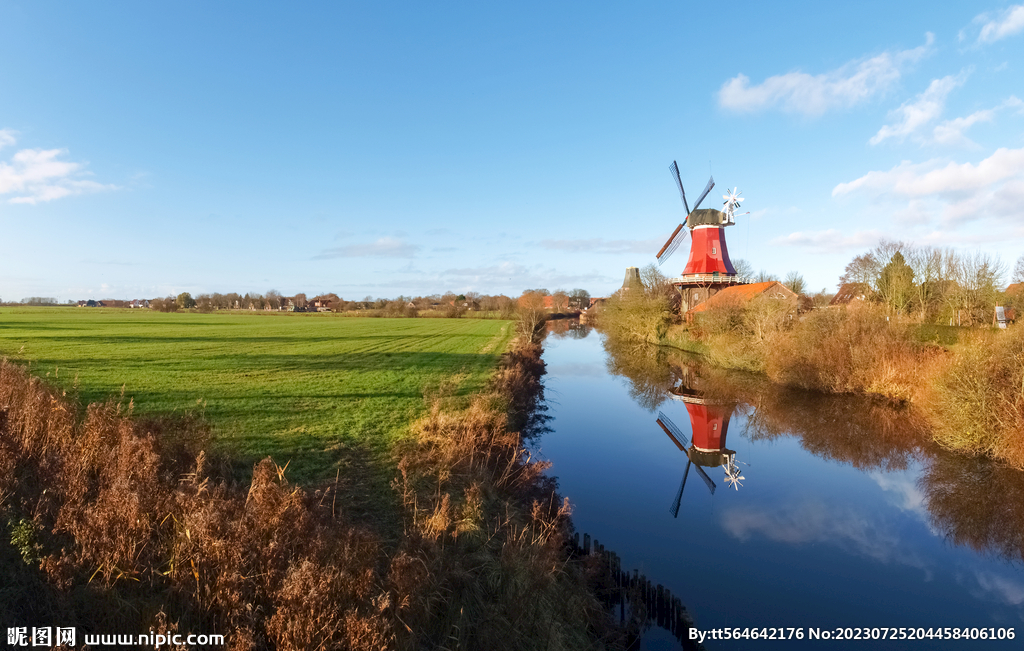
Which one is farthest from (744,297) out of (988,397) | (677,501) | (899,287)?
(677,501)

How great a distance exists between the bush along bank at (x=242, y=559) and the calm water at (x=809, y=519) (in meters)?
2.22

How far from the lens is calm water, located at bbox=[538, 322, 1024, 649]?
7461 mm

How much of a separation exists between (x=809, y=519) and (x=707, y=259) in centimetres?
4090

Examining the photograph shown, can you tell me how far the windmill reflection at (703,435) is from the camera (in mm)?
13328

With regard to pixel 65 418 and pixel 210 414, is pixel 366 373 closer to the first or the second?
pixel 210 414

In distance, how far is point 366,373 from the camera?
848 inches

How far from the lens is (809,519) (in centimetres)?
1067

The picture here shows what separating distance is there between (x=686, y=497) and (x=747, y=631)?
16.4 feet

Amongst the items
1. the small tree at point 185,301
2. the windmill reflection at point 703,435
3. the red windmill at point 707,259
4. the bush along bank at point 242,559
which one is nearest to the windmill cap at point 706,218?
the red windmill at point 707,259

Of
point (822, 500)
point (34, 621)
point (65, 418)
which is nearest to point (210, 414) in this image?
point (65, 418)

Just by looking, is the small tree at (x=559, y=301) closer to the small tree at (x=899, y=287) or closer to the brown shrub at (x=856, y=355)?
the small tree at (x=899, y=287)

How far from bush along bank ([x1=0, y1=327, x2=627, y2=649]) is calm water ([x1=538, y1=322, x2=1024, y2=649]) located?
87.3 inches

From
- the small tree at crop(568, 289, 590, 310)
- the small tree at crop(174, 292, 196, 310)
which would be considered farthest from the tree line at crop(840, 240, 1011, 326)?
the small tree at crop(174, 292, 196, 310)

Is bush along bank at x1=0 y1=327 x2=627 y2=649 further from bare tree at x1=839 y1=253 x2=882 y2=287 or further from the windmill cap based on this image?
the windmill cap
